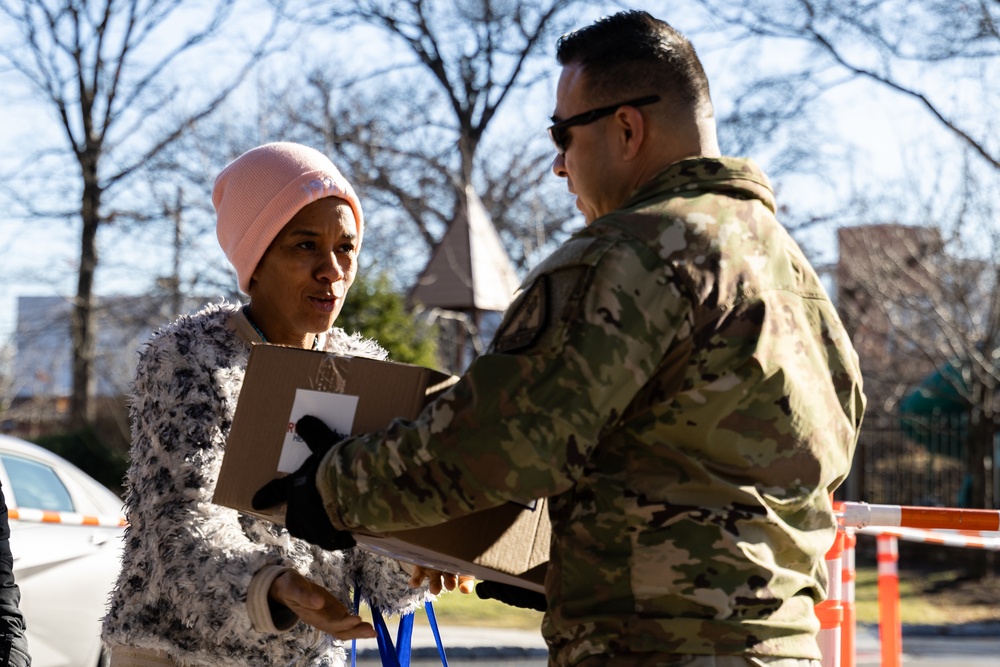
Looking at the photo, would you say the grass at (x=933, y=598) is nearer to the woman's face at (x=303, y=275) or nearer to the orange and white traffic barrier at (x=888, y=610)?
the orange and white traffic barrier at (x=888, y=610)

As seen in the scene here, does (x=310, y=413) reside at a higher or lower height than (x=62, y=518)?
higher

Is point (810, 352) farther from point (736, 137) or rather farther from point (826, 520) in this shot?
point (736, 137)

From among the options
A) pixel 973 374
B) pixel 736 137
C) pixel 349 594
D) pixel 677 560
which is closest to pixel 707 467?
pixel 677 560

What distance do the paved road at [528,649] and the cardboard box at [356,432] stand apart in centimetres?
766

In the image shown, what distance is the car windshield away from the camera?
740 cm

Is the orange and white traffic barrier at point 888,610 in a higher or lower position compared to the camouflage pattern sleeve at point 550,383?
lower

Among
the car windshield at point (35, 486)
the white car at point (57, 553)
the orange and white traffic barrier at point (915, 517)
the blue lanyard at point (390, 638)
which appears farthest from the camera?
the car windshield at point (35, 486)

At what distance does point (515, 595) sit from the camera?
2.44 metres

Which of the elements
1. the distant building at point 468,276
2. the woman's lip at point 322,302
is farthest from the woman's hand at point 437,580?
the distant building at point 468,276

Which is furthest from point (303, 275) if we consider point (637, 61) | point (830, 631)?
point (830, 631)

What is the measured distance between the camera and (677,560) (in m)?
1.89

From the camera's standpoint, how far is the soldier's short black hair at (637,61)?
83.4 inches

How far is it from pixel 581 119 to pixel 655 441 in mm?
602

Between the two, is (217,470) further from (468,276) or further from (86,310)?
(86,310)
